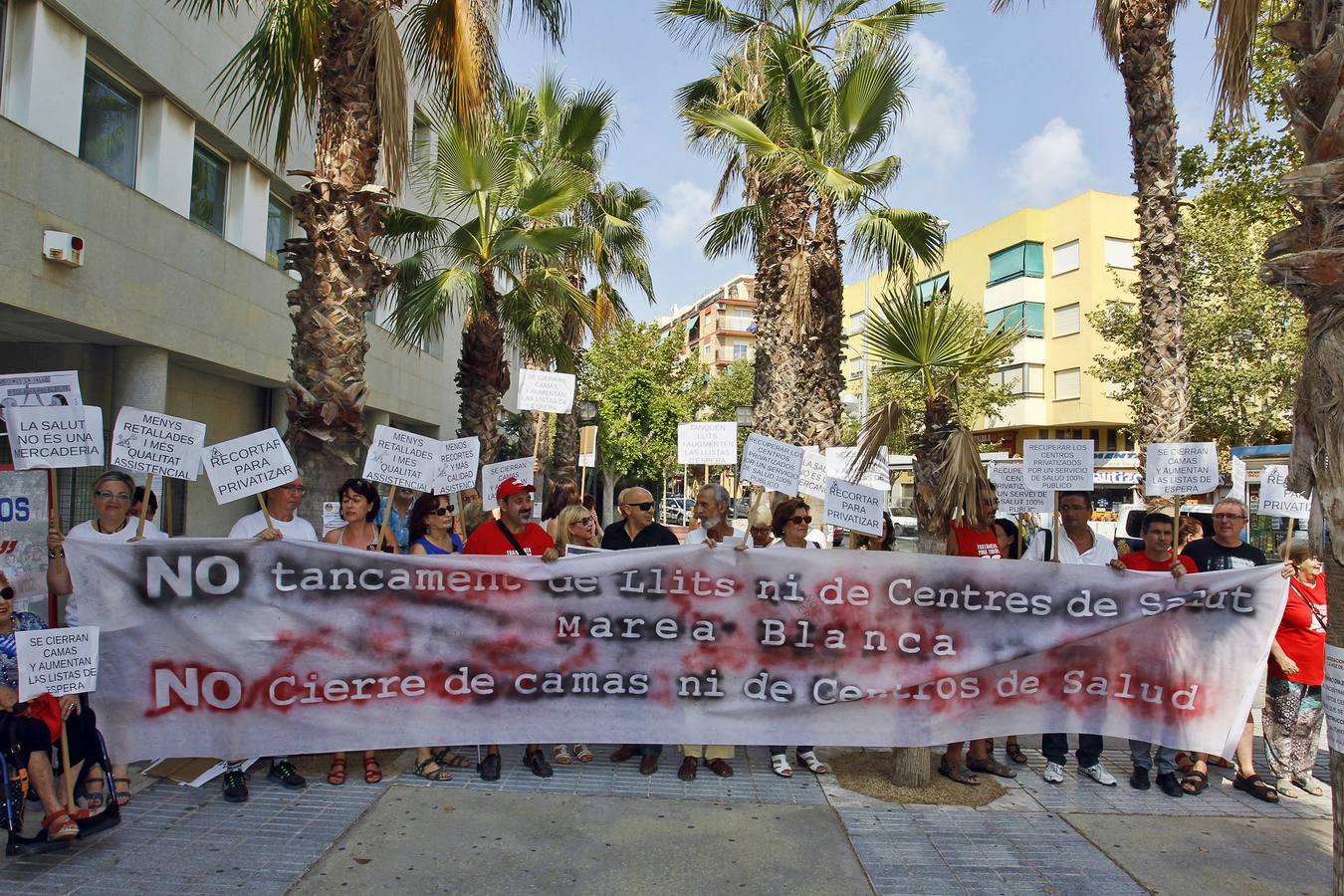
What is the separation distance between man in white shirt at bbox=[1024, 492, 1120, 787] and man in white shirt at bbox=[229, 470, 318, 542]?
14.9 ft

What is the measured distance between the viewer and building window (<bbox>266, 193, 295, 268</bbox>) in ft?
47.5

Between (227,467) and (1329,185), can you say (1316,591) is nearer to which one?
(1329,185)

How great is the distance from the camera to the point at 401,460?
5.76 meters

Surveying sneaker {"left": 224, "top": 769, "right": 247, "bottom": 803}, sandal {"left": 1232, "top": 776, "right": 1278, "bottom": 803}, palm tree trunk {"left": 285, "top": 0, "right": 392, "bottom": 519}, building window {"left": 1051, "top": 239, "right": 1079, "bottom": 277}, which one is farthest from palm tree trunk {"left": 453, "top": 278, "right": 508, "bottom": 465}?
building window {"left": 1051, "top": 239, "right": 1079, "bottom": 277}

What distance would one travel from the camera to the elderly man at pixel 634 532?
586cm

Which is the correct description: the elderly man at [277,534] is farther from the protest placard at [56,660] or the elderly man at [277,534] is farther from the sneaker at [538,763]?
the sneaker at [538,763]

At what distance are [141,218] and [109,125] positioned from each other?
1078 millimetres

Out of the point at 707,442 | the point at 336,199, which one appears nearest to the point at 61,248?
the point at 336,199

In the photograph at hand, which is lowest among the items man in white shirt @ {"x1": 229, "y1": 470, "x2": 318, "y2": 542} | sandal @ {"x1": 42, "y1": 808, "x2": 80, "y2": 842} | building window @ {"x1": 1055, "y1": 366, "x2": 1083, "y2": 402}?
sandal @ {"x1": 42, "y1": 808, "x2": 80, "y2": 842}

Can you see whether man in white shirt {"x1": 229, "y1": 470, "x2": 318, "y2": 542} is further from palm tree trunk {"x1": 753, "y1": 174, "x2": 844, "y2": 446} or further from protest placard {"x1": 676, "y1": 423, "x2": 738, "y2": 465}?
palm tree trunk {"x1": 753, "y1": 174, "x2": 844, "y2": 446}

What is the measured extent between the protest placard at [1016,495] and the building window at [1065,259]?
114 ft

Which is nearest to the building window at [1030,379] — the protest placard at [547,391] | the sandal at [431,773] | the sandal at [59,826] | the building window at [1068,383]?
the building window at [1068,383]

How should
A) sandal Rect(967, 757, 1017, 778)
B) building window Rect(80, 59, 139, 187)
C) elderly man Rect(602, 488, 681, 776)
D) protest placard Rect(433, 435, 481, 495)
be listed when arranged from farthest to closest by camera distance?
building window Rect(80, 59, 139, 187) < protest placard Rect(433, 435, 481, 495) < elderly man Rect(602, 488, 681, 776) < sandal Rect(967, 757, 1017, 778)

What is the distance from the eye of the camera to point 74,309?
9.17 m
